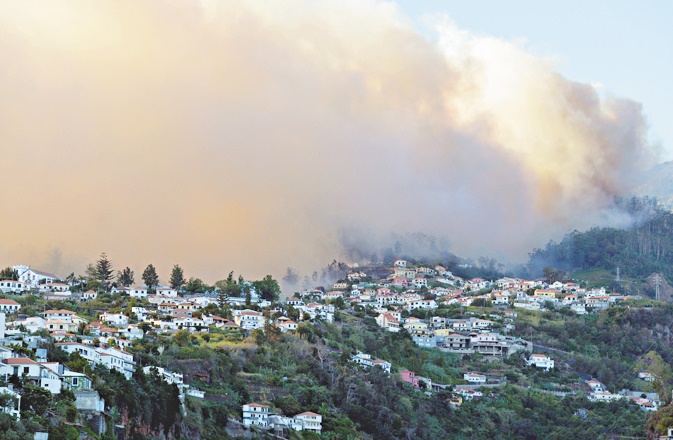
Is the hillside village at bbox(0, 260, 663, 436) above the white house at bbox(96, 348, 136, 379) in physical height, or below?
above

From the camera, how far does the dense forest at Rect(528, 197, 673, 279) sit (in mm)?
115250

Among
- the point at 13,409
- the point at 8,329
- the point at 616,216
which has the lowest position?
the point at 13,409

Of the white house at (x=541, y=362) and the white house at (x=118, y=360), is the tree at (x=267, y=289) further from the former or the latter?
the white house at (x=118, y=360)

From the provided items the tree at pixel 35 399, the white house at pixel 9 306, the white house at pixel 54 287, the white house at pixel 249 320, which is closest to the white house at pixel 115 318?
the white house at pixel 9 306

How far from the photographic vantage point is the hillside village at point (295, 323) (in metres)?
51.1

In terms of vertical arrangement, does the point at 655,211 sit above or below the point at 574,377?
above

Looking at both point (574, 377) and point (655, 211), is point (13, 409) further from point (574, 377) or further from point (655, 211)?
point (655, 211)

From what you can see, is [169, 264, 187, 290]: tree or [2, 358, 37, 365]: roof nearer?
[2, 358, 37, 365]: roof

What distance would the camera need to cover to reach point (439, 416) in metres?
70.2

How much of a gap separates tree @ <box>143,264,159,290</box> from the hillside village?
3.95 ft

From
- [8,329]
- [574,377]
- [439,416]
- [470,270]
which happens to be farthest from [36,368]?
[470,270]

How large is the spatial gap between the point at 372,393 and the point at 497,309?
1212 inches

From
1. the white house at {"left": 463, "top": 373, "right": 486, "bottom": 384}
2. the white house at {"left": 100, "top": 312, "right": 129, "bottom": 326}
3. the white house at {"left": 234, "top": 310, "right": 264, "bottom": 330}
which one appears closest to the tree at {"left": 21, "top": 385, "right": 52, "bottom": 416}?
the white house at {"left": 100, "top": 312, "right": 129, "bottom": 326}

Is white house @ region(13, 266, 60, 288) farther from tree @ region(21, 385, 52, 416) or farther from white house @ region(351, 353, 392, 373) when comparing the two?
tree @ region(21, 385, 52, 416)
